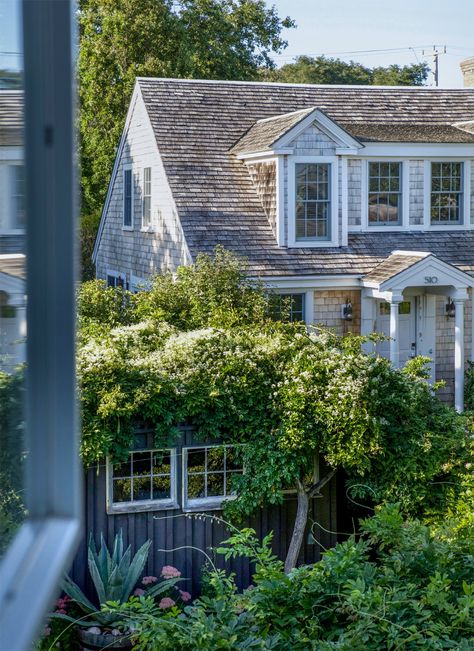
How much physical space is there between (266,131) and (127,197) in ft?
14.1

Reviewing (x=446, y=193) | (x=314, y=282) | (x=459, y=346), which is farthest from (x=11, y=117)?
(x=446, y=193)

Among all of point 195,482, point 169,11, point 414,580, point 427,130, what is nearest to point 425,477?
point 195,482

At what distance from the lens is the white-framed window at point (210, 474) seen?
34.2ft

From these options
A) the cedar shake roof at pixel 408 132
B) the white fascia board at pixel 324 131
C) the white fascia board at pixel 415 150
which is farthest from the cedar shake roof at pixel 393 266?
the cedar shake roof at pixel 408 132

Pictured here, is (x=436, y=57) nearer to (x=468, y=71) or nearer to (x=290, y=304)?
(x=468, y=71)

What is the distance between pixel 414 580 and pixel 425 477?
452 centimetres

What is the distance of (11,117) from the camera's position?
0.94 m

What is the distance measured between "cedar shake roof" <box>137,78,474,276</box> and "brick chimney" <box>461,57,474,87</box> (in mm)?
2924

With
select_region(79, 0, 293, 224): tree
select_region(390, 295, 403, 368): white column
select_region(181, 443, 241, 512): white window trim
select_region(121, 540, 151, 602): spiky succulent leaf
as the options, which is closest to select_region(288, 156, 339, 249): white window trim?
select_region(390, 295, 403, 368): white column

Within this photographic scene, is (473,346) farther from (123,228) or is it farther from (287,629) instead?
(287,629)

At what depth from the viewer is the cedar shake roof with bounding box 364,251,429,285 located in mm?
15734

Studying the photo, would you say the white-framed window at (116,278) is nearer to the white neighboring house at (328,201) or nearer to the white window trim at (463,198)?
the white neighboring house at (328,201)

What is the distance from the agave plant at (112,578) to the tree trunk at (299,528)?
57.2 inches

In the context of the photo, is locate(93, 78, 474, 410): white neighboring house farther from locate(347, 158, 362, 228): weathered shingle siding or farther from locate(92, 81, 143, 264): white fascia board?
locate(92, 81, 143, 264): white fascia board
